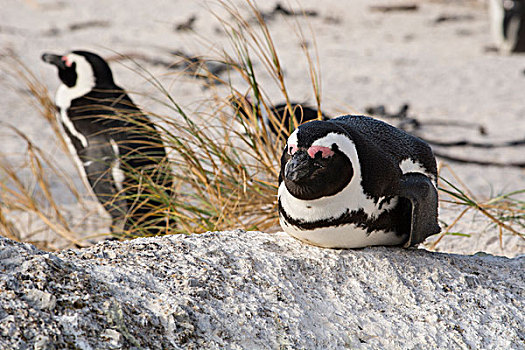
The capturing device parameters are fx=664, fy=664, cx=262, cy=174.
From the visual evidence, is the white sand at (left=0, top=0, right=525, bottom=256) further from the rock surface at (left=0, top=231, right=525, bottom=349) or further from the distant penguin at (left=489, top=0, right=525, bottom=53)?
the rock surface at (left=0, top=231, right=525, bottom=349)

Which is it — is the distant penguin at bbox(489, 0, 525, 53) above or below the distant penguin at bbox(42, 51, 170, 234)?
below

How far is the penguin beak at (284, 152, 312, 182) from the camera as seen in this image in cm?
148

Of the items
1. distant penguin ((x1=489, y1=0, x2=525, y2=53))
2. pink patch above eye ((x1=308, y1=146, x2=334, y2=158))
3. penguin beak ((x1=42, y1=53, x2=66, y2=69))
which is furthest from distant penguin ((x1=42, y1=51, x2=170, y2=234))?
distant penguin ((x1=489, y1=0, x2=525, y2=53))

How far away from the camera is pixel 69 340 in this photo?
3.76ft

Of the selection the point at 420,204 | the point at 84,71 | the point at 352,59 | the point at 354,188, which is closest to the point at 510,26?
the point at 352,59

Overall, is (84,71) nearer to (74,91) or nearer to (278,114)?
(74,91)

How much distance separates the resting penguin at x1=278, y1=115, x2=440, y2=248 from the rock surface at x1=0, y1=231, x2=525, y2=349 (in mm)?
55

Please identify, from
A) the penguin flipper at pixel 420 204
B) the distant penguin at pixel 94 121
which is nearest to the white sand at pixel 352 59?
the distant penguin at pixel 94 121

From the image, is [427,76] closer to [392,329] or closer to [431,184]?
[431,184]

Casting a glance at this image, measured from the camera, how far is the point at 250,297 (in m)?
1.40

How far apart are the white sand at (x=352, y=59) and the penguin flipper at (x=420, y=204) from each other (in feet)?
3.63

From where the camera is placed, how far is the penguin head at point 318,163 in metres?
1.49

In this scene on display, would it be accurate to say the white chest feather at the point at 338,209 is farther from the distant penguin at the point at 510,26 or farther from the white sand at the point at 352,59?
the distant penguin at the point at 510,26

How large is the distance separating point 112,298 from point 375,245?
712 mm
